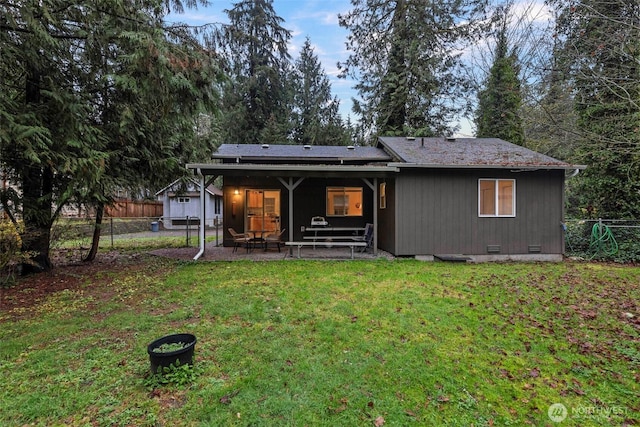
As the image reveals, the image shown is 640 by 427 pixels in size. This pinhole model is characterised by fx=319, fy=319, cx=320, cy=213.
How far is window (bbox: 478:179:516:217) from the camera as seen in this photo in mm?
8930

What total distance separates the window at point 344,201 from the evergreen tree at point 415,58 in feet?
28.7

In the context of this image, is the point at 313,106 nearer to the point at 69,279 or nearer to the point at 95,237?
the point at 95,237

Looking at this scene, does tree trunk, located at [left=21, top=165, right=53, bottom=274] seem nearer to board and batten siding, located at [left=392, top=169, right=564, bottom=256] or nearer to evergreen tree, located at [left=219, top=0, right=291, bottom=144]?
board and batten siding, located at [left=392, top=169, right=564, bottom=256]

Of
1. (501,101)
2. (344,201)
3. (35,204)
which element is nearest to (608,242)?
(344,201)

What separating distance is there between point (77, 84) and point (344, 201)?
310 inches

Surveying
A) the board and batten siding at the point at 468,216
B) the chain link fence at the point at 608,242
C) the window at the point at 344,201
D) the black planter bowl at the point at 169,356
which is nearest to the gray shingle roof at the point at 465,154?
the board and batten siding at the point at 468,216

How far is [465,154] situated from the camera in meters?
9.60

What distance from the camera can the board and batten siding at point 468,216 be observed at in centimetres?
876

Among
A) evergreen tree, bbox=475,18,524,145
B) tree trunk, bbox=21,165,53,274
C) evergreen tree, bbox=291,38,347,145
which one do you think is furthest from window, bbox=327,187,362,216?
evergreen tree, bbox=291,38,347,145

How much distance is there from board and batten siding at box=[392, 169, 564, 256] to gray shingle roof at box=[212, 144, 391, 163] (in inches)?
86.7

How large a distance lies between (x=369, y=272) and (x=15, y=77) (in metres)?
7.79

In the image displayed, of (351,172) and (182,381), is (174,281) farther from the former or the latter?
(351,172)

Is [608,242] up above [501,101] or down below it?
below

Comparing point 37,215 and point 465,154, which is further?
point 465,154
